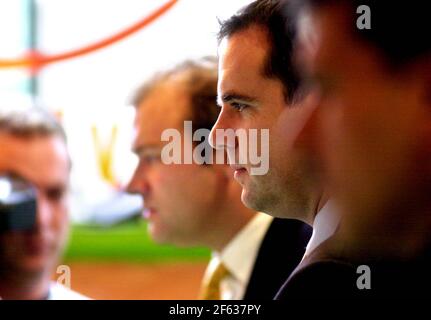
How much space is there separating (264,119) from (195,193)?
10.0 inches

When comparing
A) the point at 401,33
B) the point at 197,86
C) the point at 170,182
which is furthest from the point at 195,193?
the point at 401,33

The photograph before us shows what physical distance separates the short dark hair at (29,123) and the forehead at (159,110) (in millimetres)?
109

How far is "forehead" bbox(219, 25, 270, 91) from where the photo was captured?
0.88 meters

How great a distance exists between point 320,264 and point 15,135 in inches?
19.2

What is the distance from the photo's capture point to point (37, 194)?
1.02m

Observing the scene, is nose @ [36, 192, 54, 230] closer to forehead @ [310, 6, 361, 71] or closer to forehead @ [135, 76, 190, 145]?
forehead @ [135, 76, 190, 145]

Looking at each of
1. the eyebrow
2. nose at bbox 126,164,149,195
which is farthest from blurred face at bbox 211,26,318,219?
nose at bbox 126,164,149,195

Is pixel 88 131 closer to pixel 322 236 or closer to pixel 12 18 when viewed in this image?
pixel 12 18

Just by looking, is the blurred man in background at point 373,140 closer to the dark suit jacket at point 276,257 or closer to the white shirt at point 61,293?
the dark suit jacket at point 276,257

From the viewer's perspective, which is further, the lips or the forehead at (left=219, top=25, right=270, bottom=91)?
the lips

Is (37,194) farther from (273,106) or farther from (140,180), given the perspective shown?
(273,106)

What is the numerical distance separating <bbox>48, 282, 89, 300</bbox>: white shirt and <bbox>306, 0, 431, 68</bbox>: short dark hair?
455 mm

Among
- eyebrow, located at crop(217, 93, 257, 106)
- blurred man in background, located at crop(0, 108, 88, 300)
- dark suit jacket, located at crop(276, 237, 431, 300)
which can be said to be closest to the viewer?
dark suit jacket, located at crop(276, 237, 431, 300)
